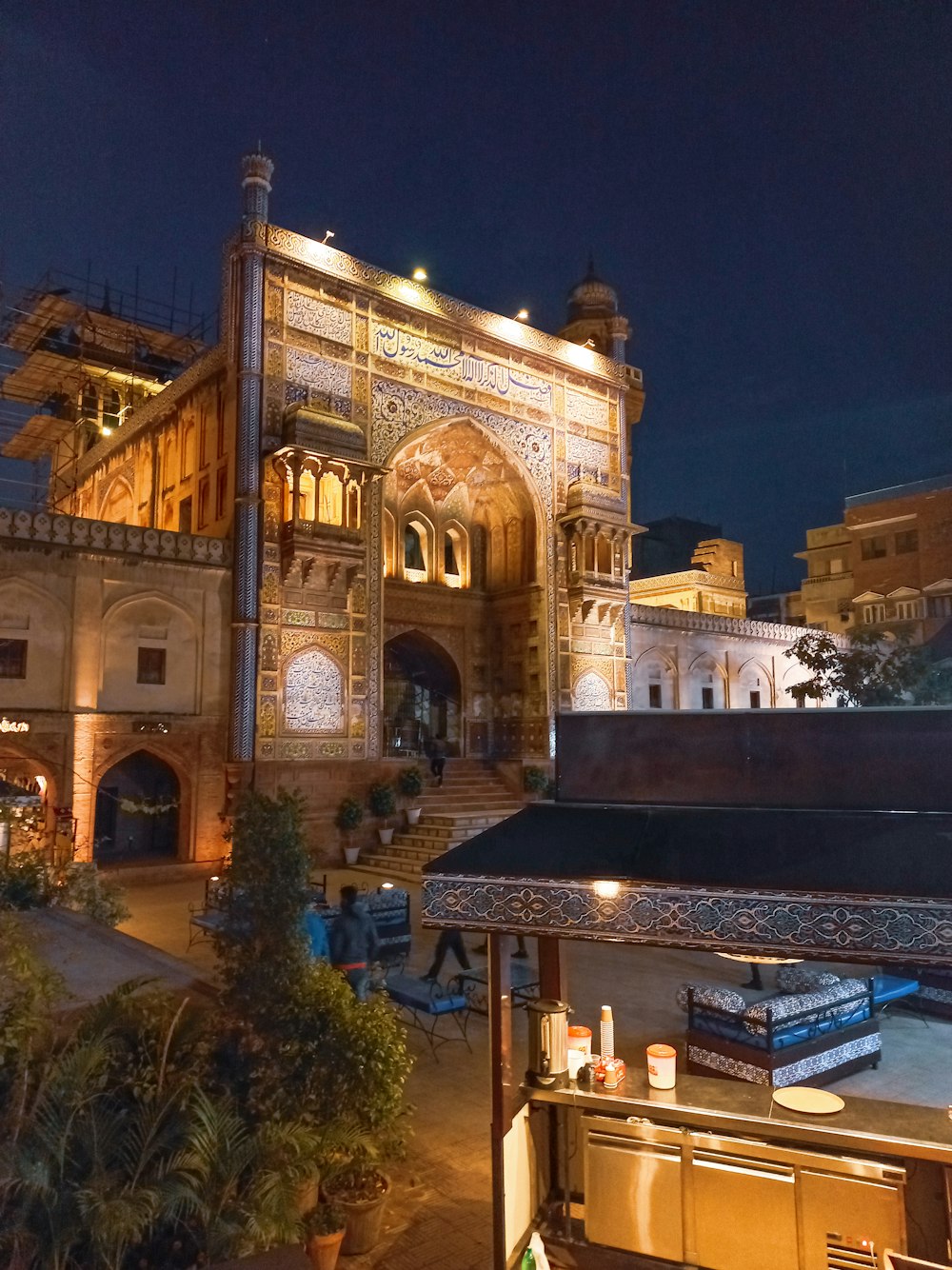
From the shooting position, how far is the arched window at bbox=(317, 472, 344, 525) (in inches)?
757

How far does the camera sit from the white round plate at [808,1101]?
4.36 metres

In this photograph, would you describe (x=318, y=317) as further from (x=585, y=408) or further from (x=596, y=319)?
(x=596, y=319)

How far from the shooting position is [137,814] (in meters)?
20.1

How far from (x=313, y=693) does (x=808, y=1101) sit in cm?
1560

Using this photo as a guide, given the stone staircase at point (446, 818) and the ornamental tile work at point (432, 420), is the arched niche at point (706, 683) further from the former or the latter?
the stone staircase at point (446, 818)

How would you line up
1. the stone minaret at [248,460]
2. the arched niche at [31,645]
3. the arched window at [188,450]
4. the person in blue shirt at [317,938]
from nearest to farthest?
the person in blue shirt at [317,938] < the arched niche at [31,645] < the stone minaret at [248,460] < the arched window at [188,450]

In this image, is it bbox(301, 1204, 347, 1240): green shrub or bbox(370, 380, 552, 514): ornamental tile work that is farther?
bbox(370, 380, 552, 514): ornamental tile work

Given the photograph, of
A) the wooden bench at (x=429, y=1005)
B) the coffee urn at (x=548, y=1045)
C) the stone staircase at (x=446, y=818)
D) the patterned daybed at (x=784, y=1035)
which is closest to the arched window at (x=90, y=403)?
the stone staircase at (x=446, y=818)

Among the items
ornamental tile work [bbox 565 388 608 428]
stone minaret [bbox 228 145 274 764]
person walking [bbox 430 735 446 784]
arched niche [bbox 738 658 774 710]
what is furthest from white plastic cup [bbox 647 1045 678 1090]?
arched niche [bbox 738 658 774 710]

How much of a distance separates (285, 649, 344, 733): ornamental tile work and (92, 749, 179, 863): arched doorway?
321cm

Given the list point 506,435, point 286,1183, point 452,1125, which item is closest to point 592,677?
point 506,435

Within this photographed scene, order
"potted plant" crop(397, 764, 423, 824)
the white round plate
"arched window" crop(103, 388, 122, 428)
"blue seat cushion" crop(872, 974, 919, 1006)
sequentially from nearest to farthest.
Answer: the white round plate
"blue seat cushion" crop(872, 974, 919, 1006)
"potted plant" crop(397, 764, 423, 824)
"arched window" crop(103, 388, 122, 428)

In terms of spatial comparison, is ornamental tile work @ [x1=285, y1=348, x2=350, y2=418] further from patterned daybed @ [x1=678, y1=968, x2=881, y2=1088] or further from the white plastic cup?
the white plastic cup

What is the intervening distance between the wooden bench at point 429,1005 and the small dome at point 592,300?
24.7 metres
